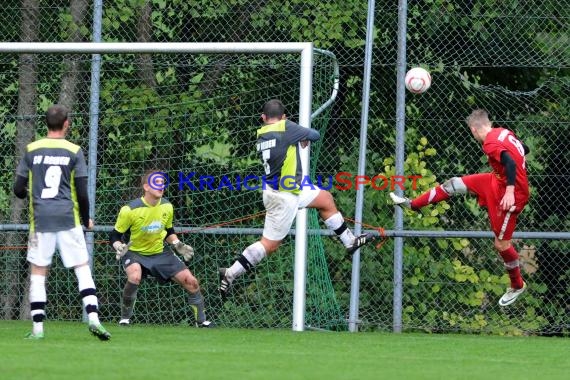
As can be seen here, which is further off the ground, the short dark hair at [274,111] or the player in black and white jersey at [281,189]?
the short dark hair at [274,111]

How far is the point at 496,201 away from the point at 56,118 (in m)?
4.67

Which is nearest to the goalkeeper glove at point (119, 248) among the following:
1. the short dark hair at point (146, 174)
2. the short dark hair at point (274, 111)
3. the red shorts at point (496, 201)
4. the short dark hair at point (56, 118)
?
the short dark hair at point (146, 174)

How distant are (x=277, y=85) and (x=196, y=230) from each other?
1.81 metres

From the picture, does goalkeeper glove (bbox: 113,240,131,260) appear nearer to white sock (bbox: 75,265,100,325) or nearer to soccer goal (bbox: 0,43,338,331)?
soccer goal (bbox: 0,43,338,331)

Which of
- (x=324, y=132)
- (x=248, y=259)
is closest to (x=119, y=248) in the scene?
(x=248, y=259)

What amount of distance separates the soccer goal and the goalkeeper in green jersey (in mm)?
691

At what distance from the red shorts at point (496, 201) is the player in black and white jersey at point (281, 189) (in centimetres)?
127

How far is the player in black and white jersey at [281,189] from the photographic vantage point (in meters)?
11.5

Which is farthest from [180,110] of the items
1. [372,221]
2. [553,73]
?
[553,73]

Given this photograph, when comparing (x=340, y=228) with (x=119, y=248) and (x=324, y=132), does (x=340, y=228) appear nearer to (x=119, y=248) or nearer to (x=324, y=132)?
(x=324, y=132)

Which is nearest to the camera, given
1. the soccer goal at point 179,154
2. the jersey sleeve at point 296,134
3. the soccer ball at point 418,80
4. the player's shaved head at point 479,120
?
the jersey sleeve at point 296,134

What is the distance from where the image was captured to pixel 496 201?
39.6 feet

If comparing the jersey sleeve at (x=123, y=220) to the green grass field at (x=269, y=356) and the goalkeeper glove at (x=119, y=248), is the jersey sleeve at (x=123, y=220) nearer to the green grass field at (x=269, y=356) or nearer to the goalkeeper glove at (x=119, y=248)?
the goalkeeper glove at (x=119, y=248)

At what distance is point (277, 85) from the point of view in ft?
44.5
